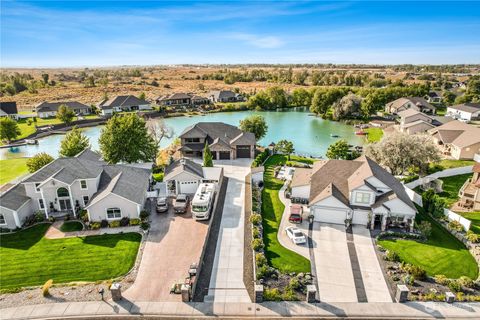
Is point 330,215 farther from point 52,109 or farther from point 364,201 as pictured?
point 52,109

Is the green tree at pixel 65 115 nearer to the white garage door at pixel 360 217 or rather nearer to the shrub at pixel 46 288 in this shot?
the shrub at pixel 46 288

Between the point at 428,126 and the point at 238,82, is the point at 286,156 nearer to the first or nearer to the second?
the point at 428,126

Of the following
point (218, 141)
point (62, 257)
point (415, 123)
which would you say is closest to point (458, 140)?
point (415, 123)

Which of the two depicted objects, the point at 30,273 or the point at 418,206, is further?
the point at 418,206

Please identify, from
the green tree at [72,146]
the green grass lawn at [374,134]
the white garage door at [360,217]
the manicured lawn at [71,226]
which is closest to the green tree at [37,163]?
the green tree at [72,146]

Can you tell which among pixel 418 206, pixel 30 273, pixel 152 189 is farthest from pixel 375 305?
pixel 152 189

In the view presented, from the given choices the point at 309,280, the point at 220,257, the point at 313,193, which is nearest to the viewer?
the point at 309,280
